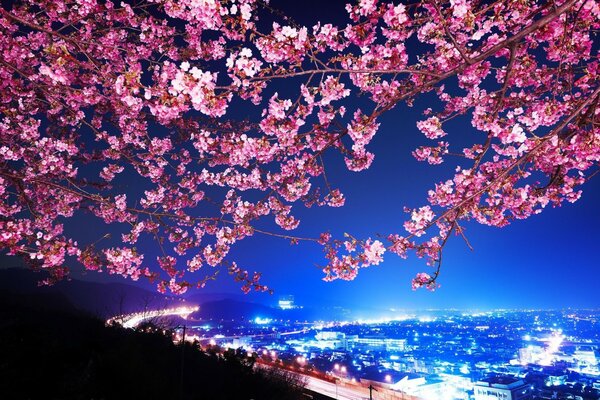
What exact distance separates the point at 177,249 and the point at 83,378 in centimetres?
292

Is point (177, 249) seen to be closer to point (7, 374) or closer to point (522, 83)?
point (7, 374)

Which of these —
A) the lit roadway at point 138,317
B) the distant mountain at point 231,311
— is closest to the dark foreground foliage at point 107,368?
the lit roadway at point 138,317

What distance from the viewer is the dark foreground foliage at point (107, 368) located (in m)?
7.20

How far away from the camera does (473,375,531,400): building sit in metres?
24.3

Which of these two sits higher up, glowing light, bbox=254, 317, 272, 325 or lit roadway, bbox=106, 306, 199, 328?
glowing light, bbox=254, 317, 272, 325

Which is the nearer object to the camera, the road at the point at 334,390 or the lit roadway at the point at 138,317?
the road at the point at 334,390

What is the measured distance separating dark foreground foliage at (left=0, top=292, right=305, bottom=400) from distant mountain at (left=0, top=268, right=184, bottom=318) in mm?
22282

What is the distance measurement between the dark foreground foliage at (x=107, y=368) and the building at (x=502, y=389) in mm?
18585

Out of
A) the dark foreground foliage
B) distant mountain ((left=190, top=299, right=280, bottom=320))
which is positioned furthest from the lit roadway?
distant mountain ((left=190, top=299, right=280, bottom=320))

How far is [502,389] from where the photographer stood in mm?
24688

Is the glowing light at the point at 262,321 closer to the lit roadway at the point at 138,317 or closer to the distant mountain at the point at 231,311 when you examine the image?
the distant mountain at the point at 231,311

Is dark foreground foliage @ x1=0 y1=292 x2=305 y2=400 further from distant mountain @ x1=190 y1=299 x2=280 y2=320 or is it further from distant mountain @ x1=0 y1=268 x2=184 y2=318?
distant mountain @ x1=190 y1=299 x2=280 y2=320

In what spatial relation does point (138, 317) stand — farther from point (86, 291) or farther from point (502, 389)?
point (502, 389)

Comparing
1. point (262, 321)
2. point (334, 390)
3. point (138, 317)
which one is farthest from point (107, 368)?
point (262, 321)
